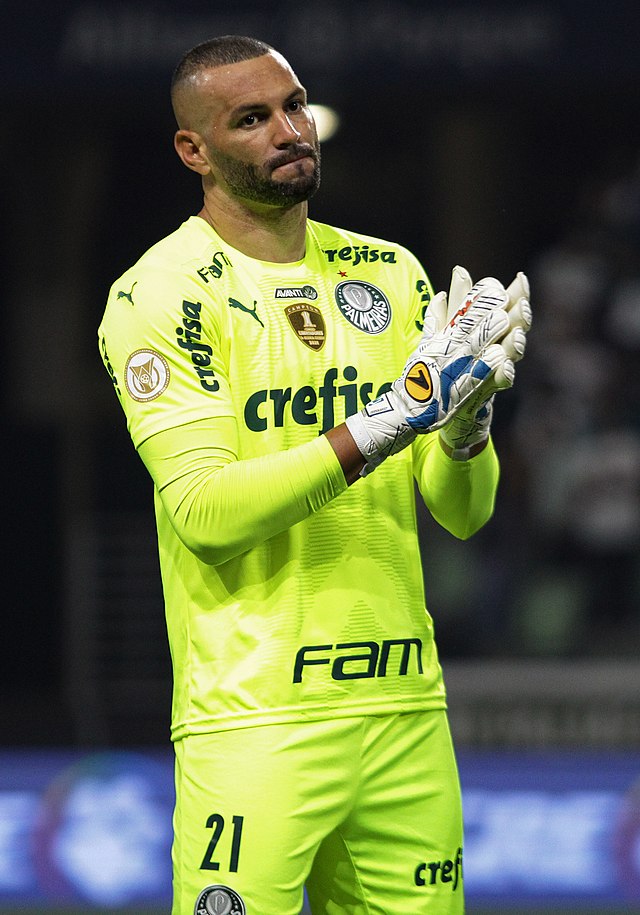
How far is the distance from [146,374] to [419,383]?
0.44 m

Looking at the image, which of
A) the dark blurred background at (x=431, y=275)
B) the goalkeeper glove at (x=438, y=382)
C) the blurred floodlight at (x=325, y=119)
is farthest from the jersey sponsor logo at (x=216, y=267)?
the blurred floodlight at (x=325, y=119)

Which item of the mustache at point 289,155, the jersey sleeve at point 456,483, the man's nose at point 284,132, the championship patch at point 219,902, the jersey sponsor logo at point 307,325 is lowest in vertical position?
the championship patch at point 219,902

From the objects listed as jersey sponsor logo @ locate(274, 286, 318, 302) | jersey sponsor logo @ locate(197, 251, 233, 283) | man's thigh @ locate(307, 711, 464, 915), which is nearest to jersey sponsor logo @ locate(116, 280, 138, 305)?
jersey sponsor logo @ locate(197, 251, 233, 283)

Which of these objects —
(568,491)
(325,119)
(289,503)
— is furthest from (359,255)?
(568,491)

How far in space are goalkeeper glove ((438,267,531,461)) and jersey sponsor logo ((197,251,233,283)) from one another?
1.23 ft

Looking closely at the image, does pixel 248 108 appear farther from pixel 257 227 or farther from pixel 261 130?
pixel 257 227

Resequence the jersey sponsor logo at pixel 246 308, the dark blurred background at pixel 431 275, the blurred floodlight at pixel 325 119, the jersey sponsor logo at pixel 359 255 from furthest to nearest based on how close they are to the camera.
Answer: the blurred floodlight at pixel 325 119 < the dark blurred background at pixel 431 275 < the jersey sponsor logo at pixel 359 255 < the jersey sponsor logo at pixel 246 308

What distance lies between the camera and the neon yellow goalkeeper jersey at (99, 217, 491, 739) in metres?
2.50

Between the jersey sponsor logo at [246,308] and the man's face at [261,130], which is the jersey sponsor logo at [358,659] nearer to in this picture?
the jersey sponsor logo at [246,308]

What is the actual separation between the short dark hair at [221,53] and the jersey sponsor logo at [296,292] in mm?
383

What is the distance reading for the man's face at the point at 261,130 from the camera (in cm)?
259

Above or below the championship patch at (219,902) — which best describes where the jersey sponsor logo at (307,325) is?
above

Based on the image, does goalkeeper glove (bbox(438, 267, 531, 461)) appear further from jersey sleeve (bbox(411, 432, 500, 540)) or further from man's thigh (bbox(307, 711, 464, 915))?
man's thigh (bbox(307, 711, 464, 915))

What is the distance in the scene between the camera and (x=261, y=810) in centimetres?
245
